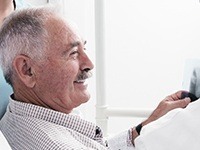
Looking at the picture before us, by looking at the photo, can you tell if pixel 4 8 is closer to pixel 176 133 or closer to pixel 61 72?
pixel 61 72

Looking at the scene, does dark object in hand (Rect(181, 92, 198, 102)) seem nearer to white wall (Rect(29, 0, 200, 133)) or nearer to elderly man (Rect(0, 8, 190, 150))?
elderly man (Rect(0, 8, 190, 150))

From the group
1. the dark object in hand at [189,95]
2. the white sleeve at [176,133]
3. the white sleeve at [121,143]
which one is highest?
the white sleeve at [176,133]

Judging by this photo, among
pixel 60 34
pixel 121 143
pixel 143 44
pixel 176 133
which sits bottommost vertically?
pixel 121 143

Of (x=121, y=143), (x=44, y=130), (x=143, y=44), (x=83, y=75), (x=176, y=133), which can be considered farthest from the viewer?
(x=143, y=44)

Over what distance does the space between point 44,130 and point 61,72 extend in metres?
0.18

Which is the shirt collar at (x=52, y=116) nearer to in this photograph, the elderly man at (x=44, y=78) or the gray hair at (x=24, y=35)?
the elderly man at (x=44, y=78)

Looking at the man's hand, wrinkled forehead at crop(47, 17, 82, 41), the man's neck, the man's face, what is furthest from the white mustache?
the man's neck

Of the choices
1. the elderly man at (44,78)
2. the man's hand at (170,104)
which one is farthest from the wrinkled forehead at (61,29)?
the man's hand at (170,104)

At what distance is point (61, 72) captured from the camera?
1036 mm

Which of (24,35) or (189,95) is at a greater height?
(24,35)

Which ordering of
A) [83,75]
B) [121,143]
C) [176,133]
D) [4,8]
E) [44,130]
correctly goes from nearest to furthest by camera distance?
[176,133], [44,130], [83,75], [121,143], [4,8]

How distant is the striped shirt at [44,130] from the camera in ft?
3.03

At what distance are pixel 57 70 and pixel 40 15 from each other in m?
0.17

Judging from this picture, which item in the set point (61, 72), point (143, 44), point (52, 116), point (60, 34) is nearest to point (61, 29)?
point (60, 34)
